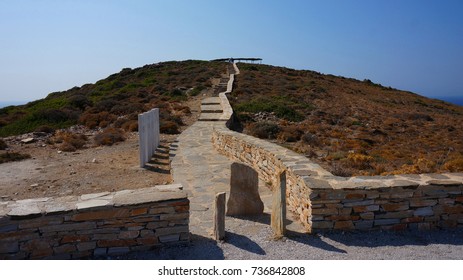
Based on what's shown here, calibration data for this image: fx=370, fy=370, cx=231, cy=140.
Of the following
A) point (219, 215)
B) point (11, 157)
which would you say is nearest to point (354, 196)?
point (219, 215)

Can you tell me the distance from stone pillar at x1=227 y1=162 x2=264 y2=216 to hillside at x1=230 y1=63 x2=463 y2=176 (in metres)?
3.04

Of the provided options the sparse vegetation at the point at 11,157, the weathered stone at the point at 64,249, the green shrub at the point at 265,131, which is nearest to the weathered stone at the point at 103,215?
the weathered stone at the point at 64,249

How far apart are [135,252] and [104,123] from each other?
12.4 m

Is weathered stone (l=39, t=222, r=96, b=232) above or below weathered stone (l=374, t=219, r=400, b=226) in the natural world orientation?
above

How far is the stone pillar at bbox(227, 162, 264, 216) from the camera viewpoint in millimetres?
5270

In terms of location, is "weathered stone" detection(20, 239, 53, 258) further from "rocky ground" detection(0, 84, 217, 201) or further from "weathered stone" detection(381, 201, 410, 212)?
"weathered stone" detection(381, 201, 410, 212)

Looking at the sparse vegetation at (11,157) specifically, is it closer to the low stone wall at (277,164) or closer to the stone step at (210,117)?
the low stone wall at (277,164)

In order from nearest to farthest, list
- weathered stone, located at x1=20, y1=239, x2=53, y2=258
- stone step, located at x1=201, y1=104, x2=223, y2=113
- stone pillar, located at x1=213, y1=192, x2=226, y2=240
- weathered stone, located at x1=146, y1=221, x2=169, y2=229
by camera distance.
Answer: weathered stone, located at x1=20, y1=239, x2=53, y2=258, weathered stone, located at x1=146, y1=221, x2=169, y2=229, stone pillar, located at x1=213, y1=192, x2=226, y2=240, stone step, located at x1=201, y1=104, x2=223, y2=113

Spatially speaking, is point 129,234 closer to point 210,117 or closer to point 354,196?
point 354,196

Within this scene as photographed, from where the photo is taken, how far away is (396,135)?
51.7ft

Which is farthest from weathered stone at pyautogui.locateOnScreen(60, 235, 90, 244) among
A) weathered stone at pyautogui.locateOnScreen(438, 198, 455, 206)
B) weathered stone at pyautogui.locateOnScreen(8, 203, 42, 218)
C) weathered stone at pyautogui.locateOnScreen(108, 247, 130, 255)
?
weathered stone at pyautogui.locateOnScreen(438, 198, 455, 206)

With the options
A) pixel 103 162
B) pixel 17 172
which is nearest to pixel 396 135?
pixel 103 162

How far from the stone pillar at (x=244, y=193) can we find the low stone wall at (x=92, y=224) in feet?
3.73
